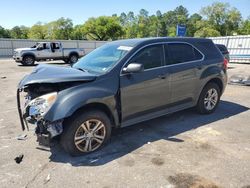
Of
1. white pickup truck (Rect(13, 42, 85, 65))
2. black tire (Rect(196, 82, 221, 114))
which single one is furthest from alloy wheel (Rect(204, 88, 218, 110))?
white pickup truck (Rect(13, 42, 85, 65))

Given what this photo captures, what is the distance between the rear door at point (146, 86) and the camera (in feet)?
14.1

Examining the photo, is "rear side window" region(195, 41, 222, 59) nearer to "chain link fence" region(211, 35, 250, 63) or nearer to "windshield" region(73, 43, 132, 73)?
"windshield" region(73, 43, 132, 73)

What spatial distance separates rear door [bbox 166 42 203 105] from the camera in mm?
4992

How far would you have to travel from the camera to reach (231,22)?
76.4 m

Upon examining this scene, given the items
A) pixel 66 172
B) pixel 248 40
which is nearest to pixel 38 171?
pixel 66 172

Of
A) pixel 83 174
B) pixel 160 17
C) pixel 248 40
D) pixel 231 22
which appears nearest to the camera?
pixel 83 174

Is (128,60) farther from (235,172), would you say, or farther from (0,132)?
(0,132)

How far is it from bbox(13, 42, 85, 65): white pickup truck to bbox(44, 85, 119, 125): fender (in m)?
16.4

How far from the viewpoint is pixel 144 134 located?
486 centimetres

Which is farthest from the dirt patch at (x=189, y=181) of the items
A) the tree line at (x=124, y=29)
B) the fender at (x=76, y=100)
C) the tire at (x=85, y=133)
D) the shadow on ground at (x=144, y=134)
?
the tree line at (x=124, y=29)

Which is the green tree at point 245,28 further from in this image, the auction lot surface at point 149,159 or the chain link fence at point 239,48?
the auction lot surface at point 149,159

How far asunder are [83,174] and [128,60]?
2.02 meters

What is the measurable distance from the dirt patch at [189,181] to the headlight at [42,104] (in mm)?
1997

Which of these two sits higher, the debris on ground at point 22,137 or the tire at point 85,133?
the tire at point 85,133
